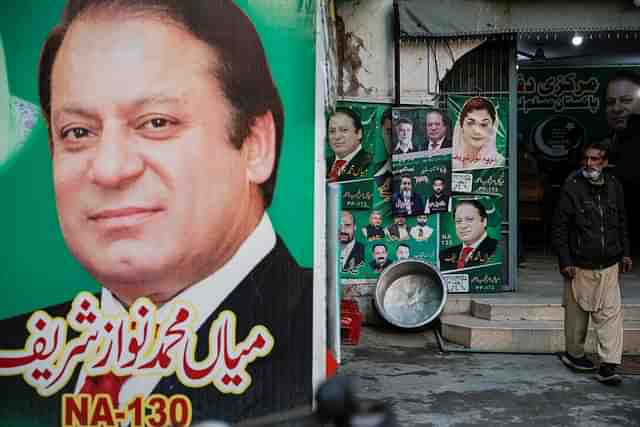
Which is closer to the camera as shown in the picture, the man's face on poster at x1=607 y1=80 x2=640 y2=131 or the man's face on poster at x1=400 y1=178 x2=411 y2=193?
the man's face on poster at x1=400 y1=178 x2=411 y2=193

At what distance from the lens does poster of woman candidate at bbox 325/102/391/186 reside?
359 inches

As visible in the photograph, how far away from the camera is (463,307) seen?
8914 millimetres

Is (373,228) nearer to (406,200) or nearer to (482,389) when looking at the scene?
(406,200)

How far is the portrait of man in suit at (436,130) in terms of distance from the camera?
9.02m

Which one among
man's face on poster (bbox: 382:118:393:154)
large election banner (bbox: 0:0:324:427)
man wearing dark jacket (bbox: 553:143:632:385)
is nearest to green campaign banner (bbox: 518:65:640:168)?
man's face on poster (bbox: 382:118:393:154)

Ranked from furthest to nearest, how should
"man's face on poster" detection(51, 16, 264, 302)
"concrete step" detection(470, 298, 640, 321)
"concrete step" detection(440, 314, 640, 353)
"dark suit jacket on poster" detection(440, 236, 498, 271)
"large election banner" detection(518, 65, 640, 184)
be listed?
1. "large election banner" detection(518, 65, 640, 184)
2. "dark suit jacket on poster" detection(440, 236, 498, 271)
3. "concrete step" detection(470, 298, 640, 321)
4. "concrete step" detection(440, 314, 640, 353)
5. "man's face on poster" detection(51, 16, 264, 302)

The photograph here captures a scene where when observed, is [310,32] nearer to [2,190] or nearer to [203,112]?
[203,112]

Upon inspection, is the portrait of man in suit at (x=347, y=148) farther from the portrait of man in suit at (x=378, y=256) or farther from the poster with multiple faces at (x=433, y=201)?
the portrait of man in suit at (x=378, y=256)

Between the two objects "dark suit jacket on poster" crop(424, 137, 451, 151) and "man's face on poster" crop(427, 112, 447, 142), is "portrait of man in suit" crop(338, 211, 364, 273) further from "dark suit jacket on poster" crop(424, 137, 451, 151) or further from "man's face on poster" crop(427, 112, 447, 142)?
"man's face on poster" crop(427, 112, 447, 142)

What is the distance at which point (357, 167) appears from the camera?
9.14 m

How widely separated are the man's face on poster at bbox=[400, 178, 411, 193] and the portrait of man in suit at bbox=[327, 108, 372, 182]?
0.43 metres

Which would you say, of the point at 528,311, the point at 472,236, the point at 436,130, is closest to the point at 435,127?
the point at 436,130

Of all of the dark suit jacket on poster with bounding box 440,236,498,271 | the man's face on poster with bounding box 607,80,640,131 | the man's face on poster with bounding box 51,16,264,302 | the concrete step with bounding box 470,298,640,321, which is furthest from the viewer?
the man's face on poster with bounding box 607,80,640,131

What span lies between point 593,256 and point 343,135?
11.4 ft
